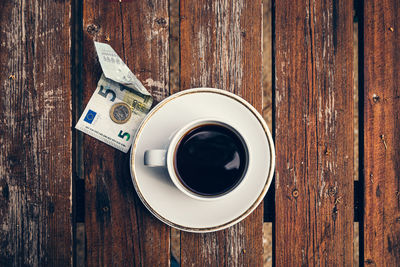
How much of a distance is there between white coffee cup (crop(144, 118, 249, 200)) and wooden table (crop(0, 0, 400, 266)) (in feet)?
0.57

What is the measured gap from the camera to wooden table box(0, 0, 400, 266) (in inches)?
34.0

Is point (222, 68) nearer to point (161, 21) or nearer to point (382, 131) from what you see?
point (161, 21)

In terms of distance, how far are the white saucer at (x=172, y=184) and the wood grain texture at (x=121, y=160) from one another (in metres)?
0.10

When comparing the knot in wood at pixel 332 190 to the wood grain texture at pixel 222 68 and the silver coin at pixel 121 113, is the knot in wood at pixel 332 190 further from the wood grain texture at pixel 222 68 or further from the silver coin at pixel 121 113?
the silver coin at pixel 121 113

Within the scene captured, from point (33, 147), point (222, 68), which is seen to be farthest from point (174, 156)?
point (33, 147)

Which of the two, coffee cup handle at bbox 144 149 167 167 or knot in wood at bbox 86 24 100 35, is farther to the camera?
knot in wood at bbox 86 24 100 35

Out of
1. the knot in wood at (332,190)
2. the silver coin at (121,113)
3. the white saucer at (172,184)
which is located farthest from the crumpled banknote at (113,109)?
the knot in wood at (332,190)

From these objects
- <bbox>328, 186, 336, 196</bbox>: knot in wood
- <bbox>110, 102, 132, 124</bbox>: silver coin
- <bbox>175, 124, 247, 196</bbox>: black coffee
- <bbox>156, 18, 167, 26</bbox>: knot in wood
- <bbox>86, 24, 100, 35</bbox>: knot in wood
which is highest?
<bbox>156, 18, 167, 26</bbox>: knot in wood

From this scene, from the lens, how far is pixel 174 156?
29.9 inches

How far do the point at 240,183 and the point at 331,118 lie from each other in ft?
1.21

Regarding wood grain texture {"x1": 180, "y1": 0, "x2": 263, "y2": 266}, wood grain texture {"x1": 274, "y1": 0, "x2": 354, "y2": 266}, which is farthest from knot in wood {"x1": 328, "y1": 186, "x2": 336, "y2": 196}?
wood grain texture {"x1": 180, "y1": 0, "x2": 263, "y2": 266}

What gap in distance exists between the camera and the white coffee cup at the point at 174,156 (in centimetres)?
69

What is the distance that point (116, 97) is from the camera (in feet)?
2.85

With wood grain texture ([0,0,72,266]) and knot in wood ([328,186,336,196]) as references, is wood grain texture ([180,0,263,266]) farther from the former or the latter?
wood grain texture ([0,0,72,266])
